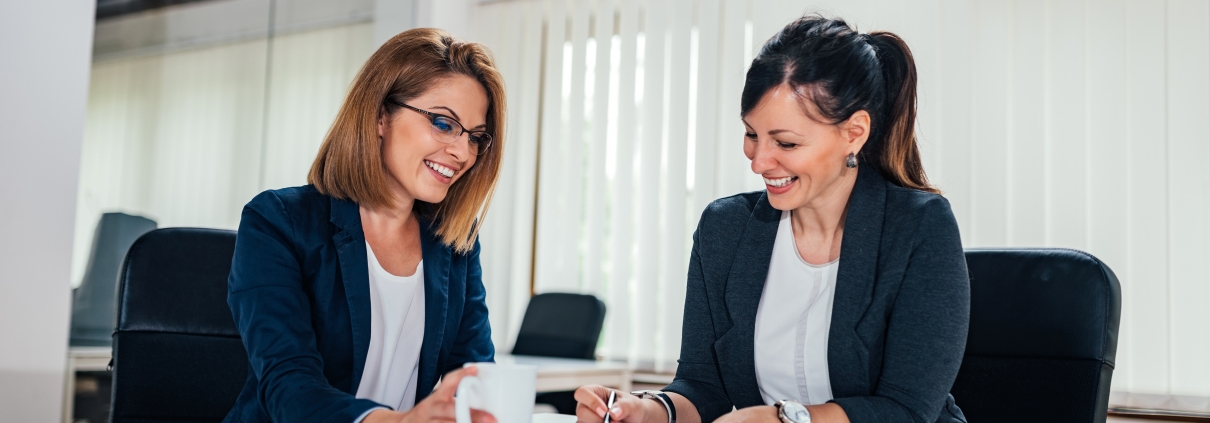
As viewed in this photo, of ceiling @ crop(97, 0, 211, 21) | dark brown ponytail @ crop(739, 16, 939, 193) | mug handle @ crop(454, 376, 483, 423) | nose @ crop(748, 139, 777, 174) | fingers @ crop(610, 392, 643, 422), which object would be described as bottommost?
fingers @ crop(610, 392, 643, 422)

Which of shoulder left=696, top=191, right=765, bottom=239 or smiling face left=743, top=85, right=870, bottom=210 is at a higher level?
smiling face left=743, top=85, right=870, bottom=210

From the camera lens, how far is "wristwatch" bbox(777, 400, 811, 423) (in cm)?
109

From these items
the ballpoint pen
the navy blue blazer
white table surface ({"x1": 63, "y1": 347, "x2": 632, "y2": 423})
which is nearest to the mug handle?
the navy blue blazer

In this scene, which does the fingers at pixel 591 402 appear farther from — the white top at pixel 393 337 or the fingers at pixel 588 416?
the white top at pixel 393 337

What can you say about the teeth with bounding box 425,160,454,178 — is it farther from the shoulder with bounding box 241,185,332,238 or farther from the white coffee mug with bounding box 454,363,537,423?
the white coffee mug with bounding box 454,363,537,423

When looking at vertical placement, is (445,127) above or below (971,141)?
below

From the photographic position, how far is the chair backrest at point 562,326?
3.31m

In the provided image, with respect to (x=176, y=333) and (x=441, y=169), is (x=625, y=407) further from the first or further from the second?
(x=176, y=333)

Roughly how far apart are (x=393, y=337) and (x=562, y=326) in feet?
6.66

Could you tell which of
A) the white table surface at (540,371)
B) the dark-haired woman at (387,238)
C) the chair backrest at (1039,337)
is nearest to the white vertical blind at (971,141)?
the white table surface at (540,371)

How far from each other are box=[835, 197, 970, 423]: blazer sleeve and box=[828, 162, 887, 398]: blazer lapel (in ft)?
0.15

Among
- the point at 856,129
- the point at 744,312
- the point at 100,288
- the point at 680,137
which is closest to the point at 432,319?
the point at 744,312

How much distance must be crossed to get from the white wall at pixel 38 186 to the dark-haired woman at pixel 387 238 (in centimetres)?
141

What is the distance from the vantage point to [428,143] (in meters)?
1.39
